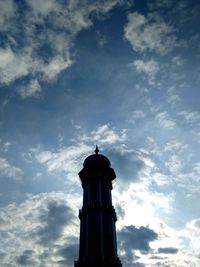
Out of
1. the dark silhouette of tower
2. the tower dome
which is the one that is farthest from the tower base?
the tower dome

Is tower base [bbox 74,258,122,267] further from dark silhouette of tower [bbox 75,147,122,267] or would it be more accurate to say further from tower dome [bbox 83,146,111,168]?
tower dome [bbox 83,146,111,168]

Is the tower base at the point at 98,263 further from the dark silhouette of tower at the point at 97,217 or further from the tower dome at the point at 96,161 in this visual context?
the tower dome at the point at 96,161

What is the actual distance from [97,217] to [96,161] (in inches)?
541

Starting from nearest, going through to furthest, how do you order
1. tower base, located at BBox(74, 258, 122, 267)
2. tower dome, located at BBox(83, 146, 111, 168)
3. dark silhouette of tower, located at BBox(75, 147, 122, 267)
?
1. tower base, located at BBox(74, 258, 122, 267)
2. dark silhouette of tower, located at BBox(75, 147, 122, 267)
3. tower dome, located at BBox(83, 146, 111, 168)

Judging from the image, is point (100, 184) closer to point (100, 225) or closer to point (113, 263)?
point (100, 225)

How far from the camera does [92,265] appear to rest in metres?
50.8

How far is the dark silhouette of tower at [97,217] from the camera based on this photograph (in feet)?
171

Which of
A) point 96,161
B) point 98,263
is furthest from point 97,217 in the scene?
point 96,161

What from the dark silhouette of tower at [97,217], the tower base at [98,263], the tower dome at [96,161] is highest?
the tower dome at [96,161]

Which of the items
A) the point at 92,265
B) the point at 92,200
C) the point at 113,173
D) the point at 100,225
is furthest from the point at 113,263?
the point at 113,173

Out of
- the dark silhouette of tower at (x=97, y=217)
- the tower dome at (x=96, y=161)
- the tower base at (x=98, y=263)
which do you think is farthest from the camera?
the tower dome at (x=96, y=161)

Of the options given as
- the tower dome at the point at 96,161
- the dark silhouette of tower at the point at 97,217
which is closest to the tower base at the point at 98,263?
the dark silhouette of tower at the point at 97,217

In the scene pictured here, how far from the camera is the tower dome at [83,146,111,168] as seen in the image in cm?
6562

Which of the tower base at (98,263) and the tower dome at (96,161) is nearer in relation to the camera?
the tower base at (98,263)
